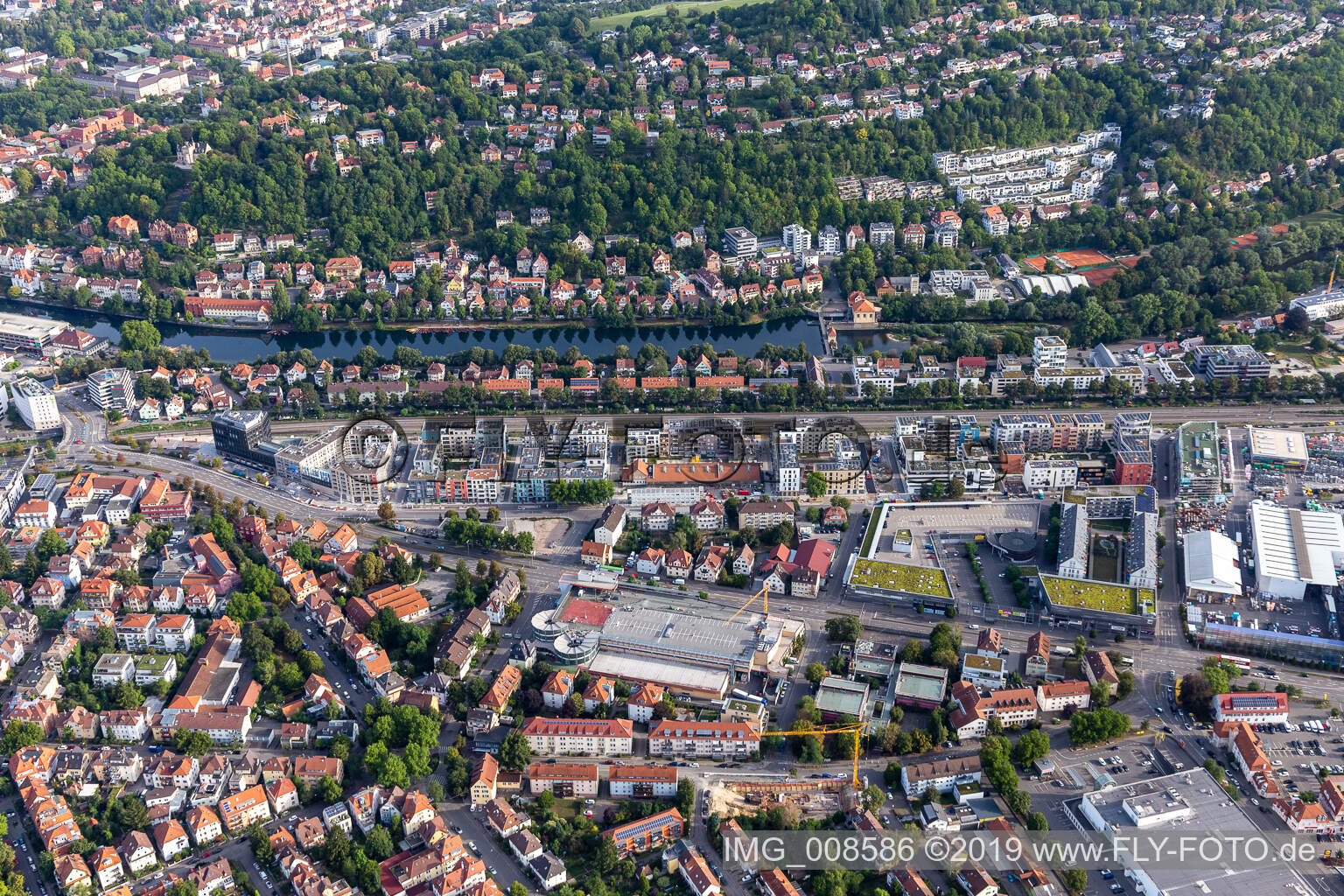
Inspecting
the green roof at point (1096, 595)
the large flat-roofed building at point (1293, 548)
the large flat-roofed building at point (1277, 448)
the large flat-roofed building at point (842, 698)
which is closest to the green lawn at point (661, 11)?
the large flat-roofed building at point (1277, 448)

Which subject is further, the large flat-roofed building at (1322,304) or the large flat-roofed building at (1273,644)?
the large flat-roofed building at (1322,304)

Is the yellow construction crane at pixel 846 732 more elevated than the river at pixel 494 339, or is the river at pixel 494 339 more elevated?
the river at pixel 494 339

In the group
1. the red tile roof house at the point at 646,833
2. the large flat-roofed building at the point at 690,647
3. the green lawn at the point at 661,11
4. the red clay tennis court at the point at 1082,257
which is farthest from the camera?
the green lawn at the point at 661,11

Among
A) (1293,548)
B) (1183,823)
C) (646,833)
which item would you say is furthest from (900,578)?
(646,833)

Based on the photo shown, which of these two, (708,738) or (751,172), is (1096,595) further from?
(751,172)

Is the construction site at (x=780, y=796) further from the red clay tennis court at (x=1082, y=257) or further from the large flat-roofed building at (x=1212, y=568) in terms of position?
the red clay tennis court at (x=1082, y=257)

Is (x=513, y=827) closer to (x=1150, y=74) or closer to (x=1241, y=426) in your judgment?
(x=1241, y=426)
